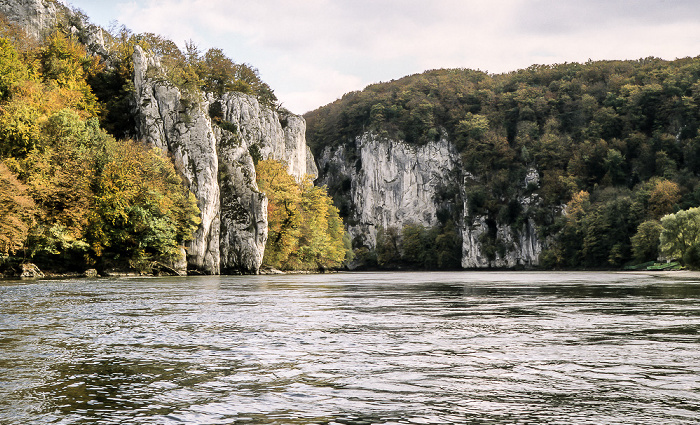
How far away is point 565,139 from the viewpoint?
14975 centimetres

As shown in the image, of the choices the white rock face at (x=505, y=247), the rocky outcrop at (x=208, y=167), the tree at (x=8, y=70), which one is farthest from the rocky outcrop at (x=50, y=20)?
the white rock face at (x=505, y=247)

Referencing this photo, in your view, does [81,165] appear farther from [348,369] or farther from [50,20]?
[348,369]

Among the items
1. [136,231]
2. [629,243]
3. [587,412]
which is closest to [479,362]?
[587,412]

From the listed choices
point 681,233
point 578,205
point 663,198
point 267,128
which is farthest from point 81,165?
point 578,205

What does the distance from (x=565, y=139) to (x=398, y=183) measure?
45257 mm

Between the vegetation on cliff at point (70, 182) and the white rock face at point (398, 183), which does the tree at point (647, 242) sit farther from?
the white rock face at point (398, 183)

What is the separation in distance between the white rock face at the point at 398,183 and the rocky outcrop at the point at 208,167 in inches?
3805

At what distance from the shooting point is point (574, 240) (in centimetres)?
12394

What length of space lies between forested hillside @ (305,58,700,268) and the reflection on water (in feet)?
307

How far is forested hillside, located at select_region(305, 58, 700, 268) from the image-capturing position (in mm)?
115000

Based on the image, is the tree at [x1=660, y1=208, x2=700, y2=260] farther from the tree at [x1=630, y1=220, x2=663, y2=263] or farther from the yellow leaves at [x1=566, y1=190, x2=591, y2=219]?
the yellow leaves at [x1=566, y1=190, x2=591, y2=219]

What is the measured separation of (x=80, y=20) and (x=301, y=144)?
47.4m

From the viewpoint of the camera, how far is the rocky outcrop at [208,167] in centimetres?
6481

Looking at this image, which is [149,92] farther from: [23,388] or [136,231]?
[23,388]
